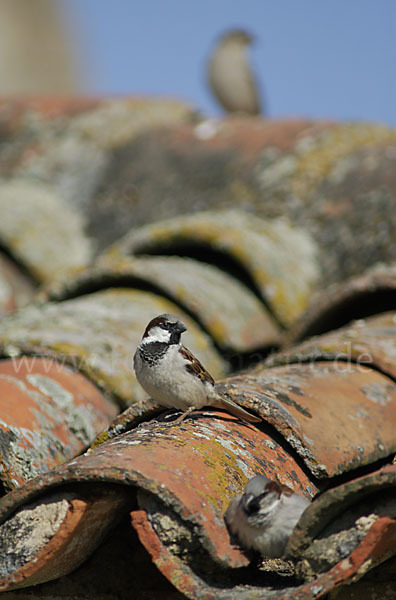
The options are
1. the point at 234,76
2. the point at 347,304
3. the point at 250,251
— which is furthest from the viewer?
the point at 234,76

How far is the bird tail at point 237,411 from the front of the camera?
8.96 ft

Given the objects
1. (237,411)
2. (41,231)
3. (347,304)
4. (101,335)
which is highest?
(41,231)

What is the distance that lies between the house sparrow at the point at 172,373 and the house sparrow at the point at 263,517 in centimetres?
55

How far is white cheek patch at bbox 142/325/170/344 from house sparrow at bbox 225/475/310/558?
101 cm

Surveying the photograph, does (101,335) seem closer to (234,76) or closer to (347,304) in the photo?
(347,304)

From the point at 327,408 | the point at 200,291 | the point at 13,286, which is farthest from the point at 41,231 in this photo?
the point at 327,408

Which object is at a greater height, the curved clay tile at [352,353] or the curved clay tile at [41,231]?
the curved clay tile at [41,231]

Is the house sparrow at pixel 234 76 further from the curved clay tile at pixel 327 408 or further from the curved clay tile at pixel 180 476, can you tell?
the curved clay tile at pixel 180 476

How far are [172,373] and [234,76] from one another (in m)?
7.81

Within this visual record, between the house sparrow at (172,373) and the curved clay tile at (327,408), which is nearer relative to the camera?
the curved clay tile at (327,408)

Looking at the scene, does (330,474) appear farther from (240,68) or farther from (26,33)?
(26,33)

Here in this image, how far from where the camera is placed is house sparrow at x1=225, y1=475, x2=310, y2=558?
2.14 m

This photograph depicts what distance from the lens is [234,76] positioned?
10.1 meters

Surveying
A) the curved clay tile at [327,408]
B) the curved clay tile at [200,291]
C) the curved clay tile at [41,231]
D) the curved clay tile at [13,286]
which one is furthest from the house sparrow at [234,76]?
the curved clay tile at [327,408]
